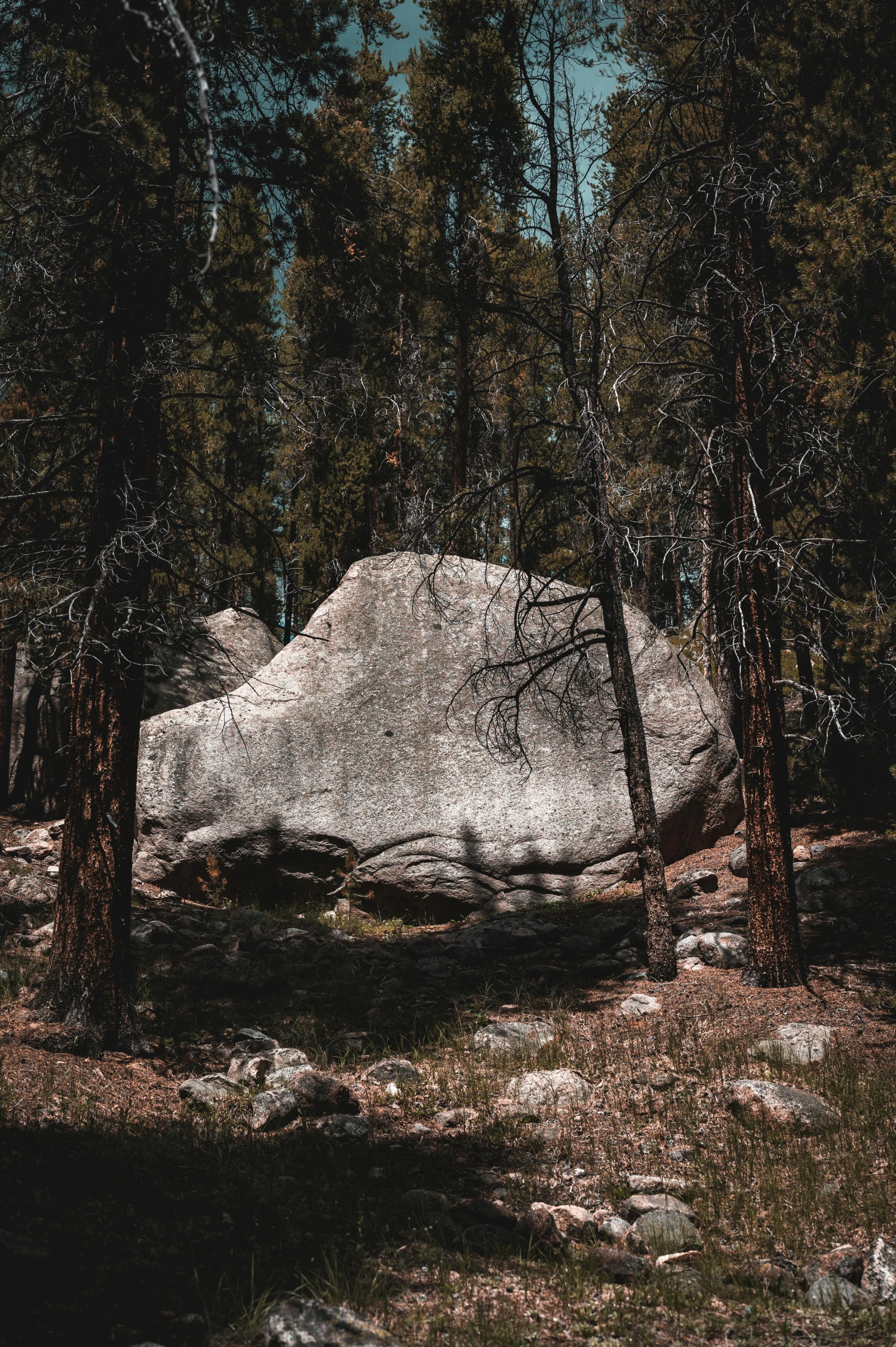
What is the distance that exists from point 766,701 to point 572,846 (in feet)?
12.8

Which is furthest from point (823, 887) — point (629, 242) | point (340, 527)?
point (340, 527)

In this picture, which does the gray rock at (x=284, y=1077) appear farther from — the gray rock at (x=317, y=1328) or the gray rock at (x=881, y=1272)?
the gray rock at (x=881, y=1272)

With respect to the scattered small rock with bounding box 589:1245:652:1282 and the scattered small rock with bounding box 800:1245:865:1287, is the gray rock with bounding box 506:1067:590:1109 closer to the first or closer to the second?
the scattered small rock with bounding box 589:1245:652:1282

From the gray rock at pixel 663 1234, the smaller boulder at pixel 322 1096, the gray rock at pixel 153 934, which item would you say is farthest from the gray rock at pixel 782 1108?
the gray rock at pixel 153 934

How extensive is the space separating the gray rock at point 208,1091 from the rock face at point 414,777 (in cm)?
466

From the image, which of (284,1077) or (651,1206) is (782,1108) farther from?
(284,1077)

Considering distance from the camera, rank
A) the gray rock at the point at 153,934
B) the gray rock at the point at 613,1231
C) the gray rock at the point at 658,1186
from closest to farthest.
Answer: the gray rock at the point at 613,1231 → the gray rock at the point at 658,1186 → the gray rock at the point at 153,934

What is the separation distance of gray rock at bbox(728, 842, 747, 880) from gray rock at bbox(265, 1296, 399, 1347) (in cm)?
735

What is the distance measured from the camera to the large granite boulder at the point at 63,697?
1366cm

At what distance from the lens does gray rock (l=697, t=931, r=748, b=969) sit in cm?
750

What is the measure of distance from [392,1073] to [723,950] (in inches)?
119

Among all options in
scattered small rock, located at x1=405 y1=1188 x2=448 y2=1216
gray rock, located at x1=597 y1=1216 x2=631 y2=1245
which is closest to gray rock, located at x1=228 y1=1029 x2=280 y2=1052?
scattered small rock, located at x1=405 y1=1188 x2=448 y2=1216

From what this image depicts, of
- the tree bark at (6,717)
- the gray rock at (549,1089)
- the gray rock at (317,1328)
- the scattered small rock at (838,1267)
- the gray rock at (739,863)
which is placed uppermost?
the tree bark at (6,717)

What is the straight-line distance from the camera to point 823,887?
8.70 meters
